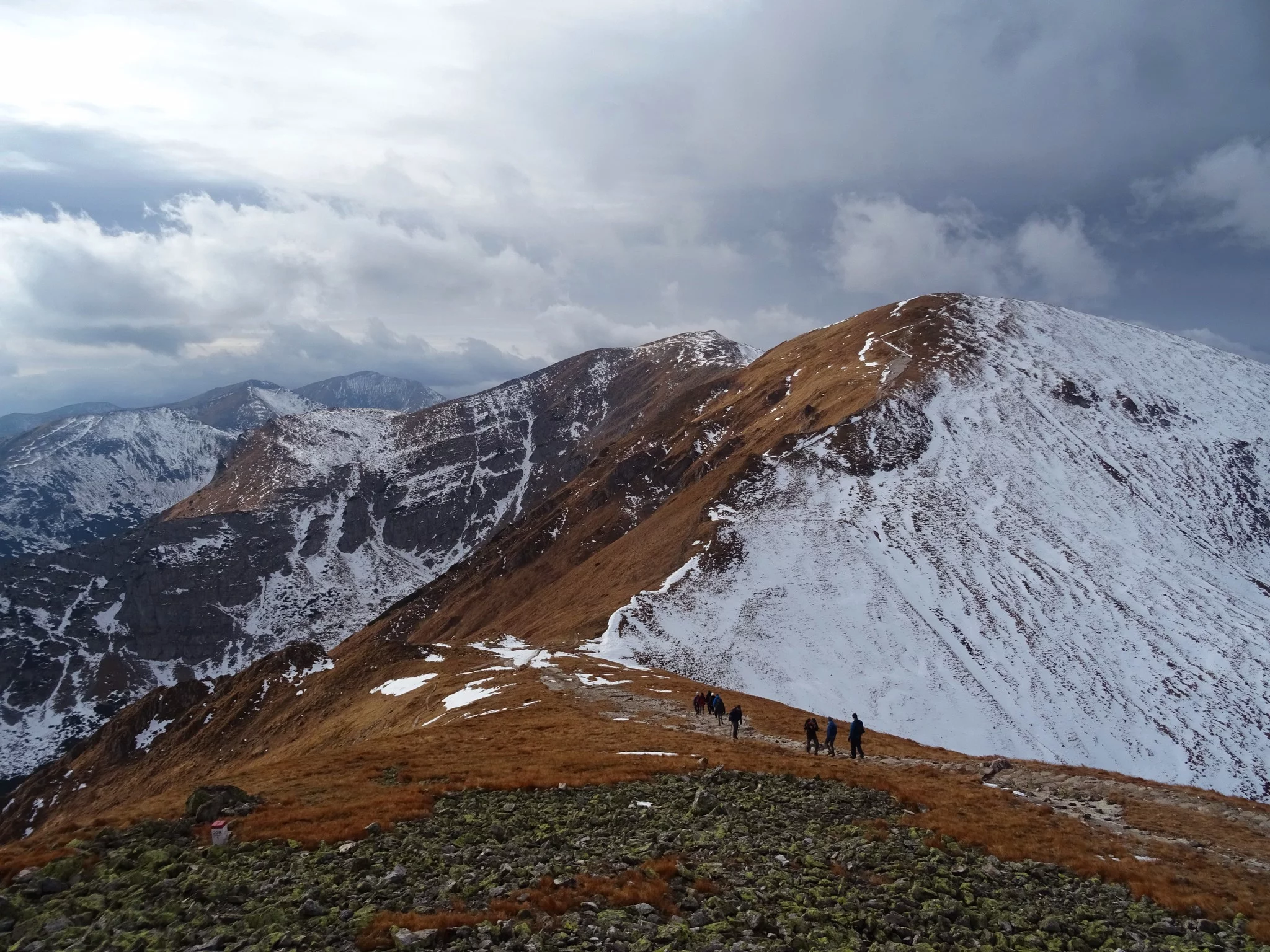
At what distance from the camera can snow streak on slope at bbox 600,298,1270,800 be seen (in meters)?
63.0

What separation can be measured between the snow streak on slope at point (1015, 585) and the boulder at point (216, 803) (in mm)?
45346

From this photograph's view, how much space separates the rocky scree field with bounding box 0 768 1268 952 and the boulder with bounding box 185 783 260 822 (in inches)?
23.0

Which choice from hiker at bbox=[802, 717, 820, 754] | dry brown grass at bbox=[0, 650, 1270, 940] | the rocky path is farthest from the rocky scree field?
hiker at bbox=[802, 717, 820, 754]

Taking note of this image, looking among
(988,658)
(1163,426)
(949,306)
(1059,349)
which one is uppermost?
(949,306)

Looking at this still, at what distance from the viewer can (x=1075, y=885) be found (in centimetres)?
1491

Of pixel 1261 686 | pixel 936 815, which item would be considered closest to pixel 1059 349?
pixel 1261 686

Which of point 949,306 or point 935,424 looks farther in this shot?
point 949,306

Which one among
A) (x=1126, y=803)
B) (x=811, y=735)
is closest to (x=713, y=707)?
(x=811, y=735)

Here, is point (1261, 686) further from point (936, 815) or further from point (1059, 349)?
point (1059, 349)

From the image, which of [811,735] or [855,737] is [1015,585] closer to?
[855,737]

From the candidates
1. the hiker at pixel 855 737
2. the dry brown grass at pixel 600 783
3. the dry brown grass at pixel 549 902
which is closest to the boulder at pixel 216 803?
the dry brown grass at pixel 600 783

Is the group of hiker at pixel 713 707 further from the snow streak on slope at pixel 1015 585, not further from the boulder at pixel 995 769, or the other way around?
the snow streak on slope at pixel 1015 585

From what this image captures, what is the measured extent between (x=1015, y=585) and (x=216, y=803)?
275 feet

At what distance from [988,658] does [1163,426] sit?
3344 inches
